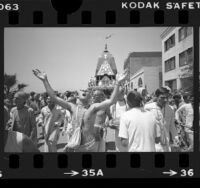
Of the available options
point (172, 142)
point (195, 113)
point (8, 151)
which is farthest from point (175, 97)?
point (8, 151)

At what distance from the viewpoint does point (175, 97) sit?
7.00 m

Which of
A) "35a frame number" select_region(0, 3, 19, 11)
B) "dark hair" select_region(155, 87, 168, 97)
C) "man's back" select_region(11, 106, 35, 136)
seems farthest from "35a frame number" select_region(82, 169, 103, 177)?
"35a frame number" select_region(0, 3, 19, 11)

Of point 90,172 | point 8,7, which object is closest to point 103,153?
point 90,172

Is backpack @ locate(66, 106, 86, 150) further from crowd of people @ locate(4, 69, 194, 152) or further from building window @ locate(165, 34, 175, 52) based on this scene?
building window @ locate(165, 34, 175, 52)

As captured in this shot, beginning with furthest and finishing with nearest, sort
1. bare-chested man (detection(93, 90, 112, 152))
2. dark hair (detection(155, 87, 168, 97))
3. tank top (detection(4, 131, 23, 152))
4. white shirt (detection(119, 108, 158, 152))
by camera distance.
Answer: dark hair (detection(155, 87, 168, 97)), bare-chested man (detection(93, 90, 112, 152)), white shirt (detection(119, 108, 158, 152)), tank top (detection(4, 131, 23, 152))

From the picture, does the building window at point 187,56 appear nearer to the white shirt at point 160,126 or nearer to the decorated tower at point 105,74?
the white shirt at point 160,126

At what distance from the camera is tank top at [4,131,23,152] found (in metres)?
5.29

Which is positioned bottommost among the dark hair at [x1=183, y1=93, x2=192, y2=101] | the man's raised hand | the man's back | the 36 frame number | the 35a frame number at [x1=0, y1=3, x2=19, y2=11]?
the 36 frame number

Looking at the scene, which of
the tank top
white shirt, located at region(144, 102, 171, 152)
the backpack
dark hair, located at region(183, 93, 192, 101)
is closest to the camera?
the tank top

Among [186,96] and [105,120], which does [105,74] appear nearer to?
[105,120]

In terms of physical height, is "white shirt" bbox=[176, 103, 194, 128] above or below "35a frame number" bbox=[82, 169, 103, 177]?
above

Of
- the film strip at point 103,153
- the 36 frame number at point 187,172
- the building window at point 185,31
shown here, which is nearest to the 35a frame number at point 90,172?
the film strip at point 103,153

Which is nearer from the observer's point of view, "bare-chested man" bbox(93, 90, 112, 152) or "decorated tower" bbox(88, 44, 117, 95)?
"decorated tower" bbox(88, 44, 117, 95)

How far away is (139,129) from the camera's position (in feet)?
18.2
